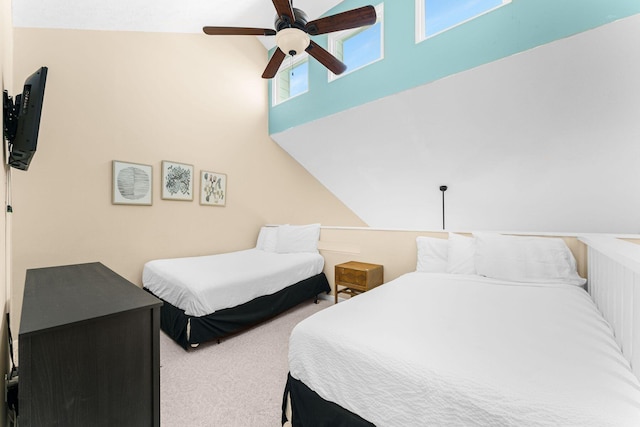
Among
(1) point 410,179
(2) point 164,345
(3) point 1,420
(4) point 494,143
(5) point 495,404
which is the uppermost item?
(4) point 494,143

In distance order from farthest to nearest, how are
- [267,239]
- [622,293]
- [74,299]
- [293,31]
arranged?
[267,239] → [293,31] → [622,293] → [74,299]

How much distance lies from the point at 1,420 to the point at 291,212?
157 inches

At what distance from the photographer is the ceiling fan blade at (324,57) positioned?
208cm

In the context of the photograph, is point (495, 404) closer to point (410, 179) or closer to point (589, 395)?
point (589, 395)

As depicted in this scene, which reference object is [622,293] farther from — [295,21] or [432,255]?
[295,21]

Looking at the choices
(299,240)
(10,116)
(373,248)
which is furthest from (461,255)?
(10,116)

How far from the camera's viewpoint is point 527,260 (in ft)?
6.63

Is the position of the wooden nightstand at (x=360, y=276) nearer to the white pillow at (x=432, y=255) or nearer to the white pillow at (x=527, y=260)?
the white pillow at (x=432, y=255)

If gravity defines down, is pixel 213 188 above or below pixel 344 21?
below

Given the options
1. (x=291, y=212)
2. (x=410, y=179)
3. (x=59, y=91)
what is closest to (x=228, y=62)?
(x=59, y=91)

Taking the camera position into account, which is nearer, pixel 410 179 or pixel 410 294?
pixel 410 294

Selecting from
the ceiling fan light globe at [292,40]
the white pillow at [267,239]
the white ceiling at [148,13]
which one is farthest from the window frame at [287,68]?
the white pillow at [267,239]

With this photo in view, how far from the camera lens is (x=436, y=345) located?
1044 millimetres

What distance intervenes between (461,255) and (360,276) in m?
0.96
